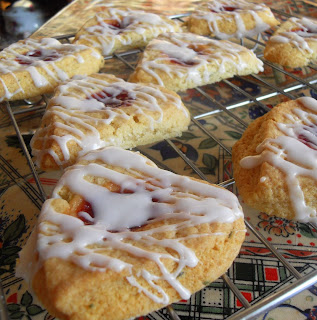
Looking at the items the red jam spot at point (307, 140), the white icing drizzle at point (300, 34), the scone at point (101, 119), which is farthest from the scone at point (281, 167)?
the white icing drizzle at point (300, 34)

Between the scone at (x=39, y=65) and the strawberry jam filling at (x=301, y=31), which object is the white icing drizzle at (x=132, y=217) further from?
the strawberry jam filling at (x=301, y=31)

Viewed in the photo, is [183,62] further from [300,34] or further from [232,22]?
[300,34]

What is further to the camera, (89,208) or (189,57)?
(189,57)

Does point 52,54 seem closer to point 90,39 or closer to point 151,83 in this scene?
point 90,39

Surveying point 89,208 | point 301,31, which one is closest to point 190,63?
point 301,31

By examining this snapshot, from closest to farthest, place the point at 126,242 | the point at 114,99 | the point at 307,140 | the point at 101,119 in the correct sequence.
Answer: the point at 126,242
the point at 307,140
the point at 101,119
the point at 114,99

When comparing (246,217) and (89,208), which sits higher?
(89,208)

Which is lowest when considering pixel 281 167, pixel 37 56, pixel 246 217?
pixel 246 217
